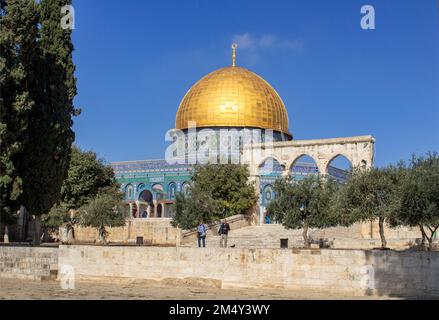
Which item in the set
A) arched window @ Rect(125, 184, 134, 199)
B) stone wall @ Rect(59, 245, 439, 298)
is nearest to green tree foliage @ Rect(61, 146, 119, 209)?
arched window @ Rect(125, 184, 134, 199)

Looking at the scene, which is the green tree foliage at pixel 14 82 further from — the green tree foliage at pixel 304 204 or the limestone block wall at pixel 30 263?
the green tree foliage at pixel 304 204

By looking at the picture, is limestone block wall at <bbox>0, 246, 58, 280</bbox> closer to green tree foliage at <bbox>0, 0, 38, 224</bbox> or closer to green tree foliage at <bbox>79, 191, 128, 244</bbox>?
green tree foliage at <bbox>0, 0, 38, 224</bbox>

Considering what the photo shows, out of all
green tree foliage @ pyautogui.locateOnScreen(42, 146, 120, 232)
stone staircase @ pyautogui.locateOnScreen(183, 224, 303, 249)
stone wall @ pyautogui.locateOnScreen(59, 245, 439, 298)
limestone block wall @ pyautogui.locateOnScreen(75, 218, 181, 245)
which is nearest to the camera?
stone wall @ pyautogui.locateOnScreen(59, 245, 439, 298)

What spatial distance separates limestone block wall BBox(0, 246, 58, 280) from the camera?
1847 centimetres

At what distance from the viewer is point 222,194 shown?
115ft

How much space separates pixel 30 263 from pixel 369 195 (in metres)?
10.5

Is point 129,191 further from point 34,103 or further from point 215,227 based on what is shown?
point 34,103

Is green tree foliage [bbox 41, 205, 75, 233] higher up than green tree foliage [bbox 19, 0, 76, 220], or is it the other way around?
green tree foliage [bbox 19, 0, 76, 220]

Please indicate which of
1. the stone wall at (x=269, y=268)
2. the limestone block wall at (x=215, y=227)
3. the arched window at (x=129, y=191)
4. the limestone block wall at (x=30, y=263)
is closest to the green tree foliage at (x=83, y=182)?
the limestone block wall at (x=215, y=227)

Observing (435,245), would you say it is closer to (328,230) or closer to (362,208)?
(362,208)

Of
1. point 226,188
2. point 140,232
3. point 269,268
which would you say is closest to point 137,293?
point 269,268

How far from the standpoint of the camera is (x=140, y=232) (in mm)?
34656
